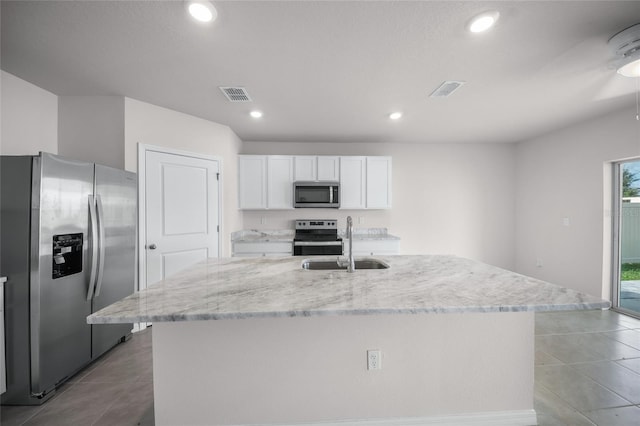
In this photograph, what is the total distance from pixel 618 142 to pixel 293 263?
161 inches

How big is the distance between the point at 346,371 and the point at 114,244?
2238mm

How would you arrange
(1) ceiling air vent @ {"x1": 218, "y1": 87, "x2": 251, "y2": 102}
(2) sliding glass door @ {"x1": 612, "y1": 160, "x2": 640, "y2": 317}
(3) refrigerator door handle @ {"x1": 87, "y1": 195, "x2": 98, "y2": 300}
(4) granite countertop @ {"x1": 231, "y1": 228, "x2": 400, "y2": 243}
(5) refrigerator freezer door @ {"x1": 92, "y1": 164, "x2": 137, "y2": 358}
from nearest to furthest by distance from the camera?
(3) refrigerator door handle @ {"x1": 87, "y1": 195, "x2": 98, "y2": 300} → (5) refrigerator freezer door @ {"x1": 92, "y1": 164, "x2": 137, "y2": 358} → (1) ceiling air vent @ {"x1": 218, "y1": 87, "x2": 251, "y2": 102} → (2) sliding glass door @ {"x1": 612, "y1": 160, "x2": 640, "y2": 317} → (4) granite countertop @ {"x1": 231, "y1": 228, "x2": 400, "y2": 243}

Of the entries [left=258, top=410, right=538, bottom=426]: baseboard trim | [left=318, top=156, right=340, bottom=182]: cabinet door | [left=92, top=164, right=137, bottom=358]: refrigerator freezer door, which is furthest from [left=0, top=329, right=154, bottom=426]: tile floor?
[left=318, top=156, right=340, bottom=182]: cabinet door

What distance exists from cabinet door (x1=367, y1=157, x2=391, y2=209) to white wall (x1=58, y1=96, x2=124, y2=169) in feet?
10.6

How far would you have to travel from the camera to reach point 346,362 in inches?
59.1

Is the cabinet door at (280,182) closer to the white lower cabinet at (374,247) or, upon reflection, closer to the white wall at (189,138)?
the white wall at (189,138)

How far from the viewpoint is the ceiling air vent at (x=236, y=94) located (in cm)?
258

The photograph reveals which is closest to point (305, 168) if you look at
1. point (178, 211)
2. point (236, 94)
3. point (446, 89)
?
point (236, 94)

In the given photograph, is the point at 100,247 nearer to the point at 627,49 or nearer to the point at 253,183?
the point at 253,183

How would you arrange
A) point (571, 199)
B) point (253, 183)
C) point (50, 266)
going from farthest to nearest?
point (253, 183) < point (571, 199) < point (50, 266)

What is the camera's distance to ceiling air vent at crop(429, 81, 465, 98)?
8.04ft

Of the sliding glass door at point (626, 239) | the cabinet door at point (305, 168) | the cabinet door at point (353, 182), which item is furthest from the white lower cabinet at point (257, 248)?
the sliding glass door at point (626, 239)

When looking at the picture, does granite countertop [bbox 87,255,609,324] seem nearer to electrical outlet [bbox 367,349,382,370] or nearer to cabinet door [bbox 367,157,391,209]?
electrical outlet [bbox 367,349,382,370]

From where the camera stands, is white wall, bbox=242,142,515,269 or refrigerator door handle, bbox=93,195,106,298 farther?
white wall, bbox=242,142,515,269
